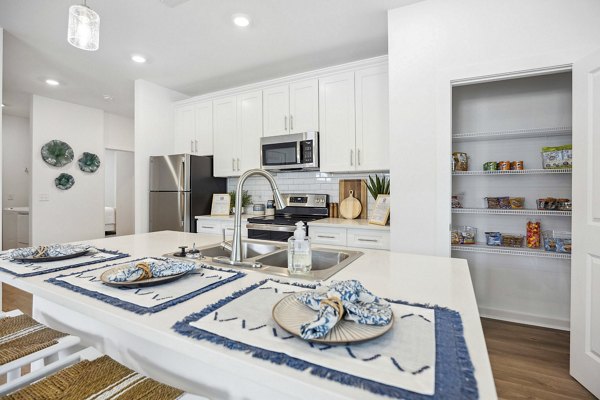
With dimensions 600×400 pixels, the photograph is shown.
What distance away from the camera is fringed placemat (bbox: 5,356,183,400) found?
0.78 metres

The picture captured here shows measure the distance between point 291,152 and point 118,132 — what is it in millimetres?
4373

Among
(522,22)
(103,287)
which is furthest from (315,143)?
(103,287)

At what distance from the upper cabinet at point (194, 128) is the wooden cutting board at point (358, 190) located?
180cm

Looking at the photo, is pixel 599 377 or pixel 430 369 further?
pixel 599 377

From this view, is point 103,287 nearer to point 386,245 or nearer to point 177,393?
point 177,393

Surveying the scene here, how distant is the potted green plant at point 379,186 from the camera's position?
3.08m

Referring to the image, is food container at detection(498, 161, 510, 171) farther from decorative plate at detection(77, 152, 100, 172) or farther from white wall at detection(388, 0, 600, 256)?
decorative plate at detection(77, 152, 100, 172)

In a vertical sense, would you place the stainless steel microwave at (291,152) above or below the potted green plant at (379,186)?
above

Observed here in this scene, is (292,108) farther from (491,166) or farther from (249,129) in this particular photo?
(491,166)

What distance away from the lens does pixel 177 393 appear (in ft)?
2.59

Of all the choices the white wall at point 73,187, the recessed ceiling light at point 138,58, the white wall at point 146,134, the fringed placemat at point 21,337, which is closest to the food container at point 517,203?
the fringed placemat at point 21,337

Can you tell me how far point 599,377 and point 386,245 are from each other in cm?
145

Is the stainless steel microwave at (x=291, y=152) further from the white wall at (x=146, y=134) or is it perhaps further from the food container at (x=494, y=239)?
the food container at (x=494, y=239)

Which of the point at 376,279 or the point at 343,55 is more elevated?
the point at 343,55
